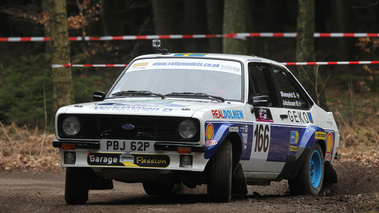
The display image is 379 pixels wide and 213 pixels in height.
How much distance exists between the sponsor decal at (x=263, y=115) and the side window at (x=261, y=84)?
0.09m

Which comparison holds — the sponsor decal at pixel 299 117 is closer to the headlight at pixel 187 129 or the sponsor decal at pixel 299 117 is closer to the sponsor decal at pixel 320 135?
the sponsor decal at pixel 320 135

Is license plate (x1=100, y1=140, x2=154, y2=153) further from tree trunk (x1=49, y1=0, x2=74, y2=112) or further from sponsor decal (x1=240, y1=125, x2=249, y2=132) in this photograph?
tree trunk (x1=49, y1=0, x2=74, y2=112)

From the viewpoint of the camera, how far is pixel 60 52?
50.4ft

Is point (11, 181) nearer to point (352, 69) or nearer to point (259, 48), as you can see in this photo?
point (352, 69)

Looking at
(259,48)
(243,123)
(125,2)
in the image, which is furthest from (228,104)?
(259,48)

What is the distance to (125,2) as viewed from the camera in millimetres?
25828

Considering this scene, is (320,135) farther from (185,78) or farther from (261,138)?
(185,78)

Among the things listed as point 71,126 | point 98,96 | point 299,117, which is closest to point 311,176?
point 299,117

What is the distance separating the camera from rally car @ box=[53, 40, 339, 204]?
7383 mm

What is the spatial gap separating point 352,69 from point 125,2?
331 inches

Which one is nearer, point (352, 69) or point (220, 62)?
point (220, 62)

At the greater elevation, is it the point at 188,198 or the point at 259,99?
the point at 259,99

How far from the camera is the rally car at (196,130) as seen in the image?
24.2 feet

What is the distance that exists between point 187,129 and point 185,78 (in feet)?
4.44
